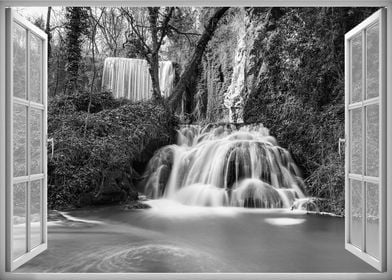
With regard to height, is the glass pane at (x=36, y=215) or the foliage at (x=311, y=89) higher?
the foliage at (x=311, y=89)

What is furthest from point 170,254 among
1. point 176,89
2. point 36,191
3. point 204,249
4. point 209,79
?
point 209,79

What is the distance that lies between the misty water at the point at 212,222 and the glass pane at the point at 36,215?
5.62 feet

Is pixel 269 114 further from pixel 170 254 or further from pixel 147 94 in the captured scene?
pixel 170 254

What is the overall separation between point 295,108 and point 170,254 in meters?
4.55

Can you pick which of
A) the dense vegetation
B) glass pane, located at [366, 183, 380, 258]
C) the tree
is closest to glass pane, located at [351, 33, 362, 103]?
glass pane, located at [366, 183, 380, 258]

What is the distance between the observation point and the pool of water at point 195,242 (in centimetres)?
425

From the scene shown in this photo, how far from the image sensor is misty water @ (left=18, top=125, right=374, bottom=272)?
4.37m

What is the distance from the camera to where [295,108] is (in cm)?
789

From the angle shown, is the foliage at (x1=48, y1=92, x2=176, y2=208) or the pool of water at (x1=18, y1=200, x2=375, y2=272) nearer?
the pool of water at (x1=18, y1=200, x2=375, y2=272)

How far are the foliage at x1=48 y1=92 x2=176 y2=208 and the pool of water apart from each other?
380mm

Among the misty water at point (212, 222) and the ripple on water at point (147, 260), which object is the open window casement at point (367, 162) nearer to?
the misty water at point (212, 222)

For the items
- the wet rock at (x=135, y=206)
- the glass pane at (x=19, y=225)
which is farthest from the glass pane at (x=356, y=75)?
the wet rock at (x=135, y=206)

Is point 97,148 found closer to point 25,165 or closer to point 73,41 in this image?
point 73,41

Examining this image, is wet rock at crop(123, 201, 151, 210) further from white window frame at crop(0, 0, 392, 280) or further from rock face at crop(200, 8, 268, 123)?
white window frame at crop(0, 0, 392, 280)
